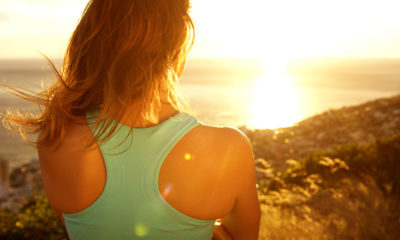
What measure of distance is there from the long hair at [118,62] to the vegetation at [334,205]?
2.21 m

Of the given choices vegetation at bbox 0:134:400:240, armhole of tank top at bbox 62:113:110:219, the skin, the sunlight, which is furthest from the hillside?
armhole of tank top at bbox 62:113:110:219

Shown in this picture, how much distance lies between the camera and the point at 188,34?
4.73 feet

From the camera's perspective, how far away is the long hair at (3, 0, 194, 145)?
1.29 meters

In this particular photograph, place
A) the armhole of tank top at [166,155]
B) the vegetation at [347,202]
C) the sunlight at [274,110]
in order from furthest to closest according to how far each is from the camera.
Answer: the sunlight at [274,110]
the vegetation at [347,202]
the armhole of tank top at [166,155]

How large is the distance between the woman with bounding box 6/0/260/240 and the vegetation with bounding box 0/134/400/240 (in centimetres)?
198

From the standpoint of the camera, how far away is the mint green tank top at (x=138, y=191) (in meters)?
1.20

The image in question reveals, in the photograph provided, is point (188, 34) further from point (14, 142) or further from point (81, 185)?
point (14, 142)

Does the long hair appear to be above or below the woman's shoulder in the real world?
above

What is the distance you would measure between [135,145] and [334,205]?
3098mm

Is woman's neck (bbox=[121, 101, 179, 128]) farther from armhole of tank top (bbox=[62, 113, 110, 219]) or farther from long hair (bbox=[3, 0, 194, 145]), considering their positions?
armhole of tank top (bbox=[62, 113, 110, 219])

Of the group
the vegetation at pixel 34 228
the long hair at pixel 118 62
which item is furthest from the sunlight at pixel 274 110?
the long hair at pixel 118 62

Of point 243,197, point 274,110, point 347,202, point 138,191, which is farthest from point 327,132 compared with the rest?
point 138,191

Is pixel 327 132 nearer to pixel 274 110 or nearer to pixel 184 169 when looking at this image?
pixel 274 110

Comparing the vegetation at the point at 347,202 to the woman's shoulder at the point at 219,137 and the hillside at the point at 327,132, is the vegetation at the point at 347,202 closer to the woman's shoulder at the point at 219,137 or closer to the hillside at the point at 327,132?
the woman's shoulder at the point at 219,137
